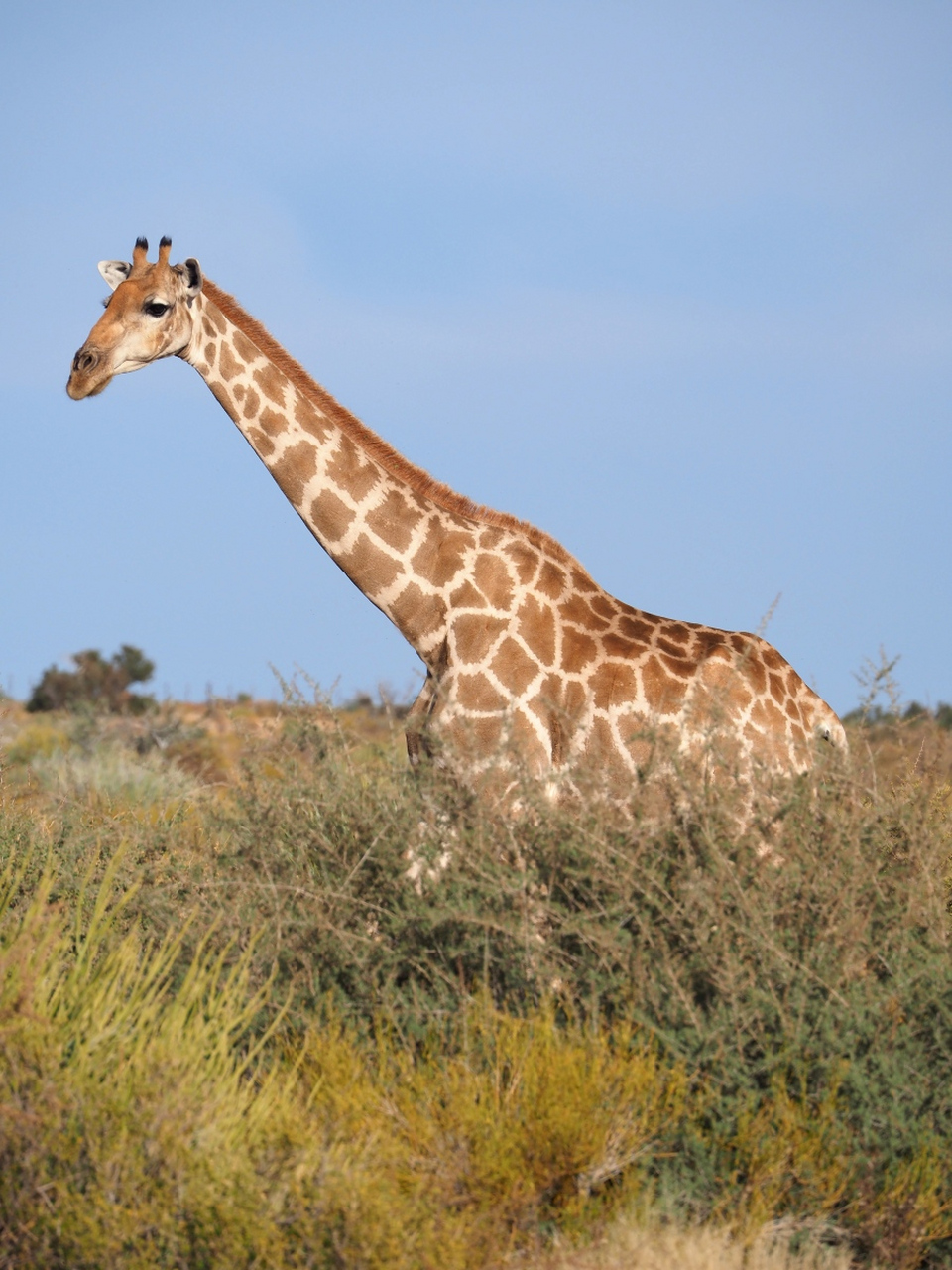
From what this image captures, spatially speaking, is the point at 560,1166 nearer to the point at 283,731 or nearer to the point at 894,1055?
the point at 894,1055

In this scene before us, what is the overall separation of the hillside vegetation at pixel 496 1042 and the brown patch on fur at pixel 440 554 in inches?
77.5

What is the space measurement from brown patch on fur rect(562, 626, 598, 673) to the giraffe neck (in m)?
0.63

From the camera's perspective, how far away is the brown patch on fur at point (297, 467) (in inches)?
305

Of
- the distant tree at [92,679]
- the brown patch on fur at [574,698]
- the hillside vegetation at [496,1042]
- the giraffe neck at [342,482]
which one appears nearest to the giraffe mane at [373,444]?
the giraffe neck at [342,482]

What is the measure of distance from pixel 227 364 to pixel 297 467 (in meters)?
0.71

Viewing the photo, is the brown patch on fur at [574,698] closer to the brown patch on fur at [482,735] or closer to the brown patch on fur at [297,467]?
the brown patch on fur at [482,735]

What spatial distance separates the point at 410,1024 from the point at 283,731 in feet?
4.50

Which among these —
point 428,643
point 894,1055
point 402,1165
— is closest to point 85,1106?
point 402,1165

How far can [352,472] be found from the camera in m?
7.77

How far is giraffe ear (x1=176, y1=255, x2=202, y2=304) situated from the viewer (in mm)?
7828

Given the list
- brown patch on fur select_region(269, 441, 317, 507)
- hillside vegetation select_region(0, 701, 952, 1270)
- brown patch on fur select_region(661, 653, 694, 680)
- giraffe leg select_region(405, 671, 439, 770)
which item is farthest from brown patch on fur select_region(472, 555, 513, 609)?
hillside vegetation select_region(0, 701, 952, 1270)

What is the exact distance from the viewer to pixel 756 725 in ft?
23.7

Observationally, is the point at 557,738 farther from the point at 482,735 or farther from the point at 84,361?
the point at 84,361

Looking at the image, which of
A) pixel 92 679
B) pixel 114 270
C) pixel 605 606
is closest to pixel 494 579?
pixel 605 606
